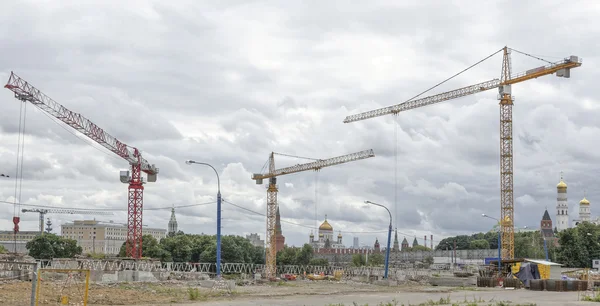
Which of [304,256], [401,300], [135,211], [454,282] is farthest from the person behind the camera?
[304,256]

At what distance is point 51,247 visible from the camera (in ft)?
475

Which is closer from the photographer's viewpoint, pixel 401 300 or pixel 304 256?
pixel 401 300

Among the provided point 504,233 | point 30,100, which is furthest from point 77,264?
point 504,233

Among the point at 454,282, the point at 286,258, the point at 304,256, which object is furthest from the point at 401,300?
the point at 304,256

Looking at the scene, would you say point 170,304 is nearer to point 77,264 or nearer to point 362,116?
point 77,264

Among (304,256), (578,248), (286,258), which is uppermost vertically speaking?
(578,248)

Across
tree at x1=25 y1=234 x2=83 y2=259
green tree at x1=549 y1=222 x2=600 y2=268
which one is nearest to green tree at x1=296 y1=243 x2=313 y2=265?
tree at x1=25 y1=234 x2=83 y2=259

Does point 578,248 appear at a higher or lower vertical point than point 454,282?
higher

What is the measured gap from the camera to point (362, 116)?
456 ft

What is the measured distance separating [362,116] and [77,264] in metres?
76.5

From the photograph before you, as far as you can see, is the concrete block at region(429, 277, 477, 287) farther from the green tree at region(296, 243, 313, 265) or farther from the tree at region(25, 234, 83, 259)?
the tree at region(25, 234, 83, 259)

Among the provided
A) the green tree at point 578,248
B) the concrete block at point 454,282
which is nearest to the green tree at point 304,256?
the green tree at point 578,248

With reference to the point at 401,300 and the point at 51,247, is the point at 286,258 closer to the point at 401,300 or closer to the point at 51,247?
the point at 51,247

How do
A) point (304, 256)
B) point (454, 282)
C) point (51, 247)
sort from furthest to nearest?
point (304, 256) < point (51, 247) < point (454, 282)
